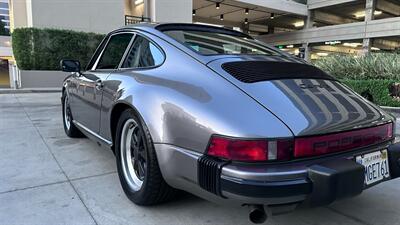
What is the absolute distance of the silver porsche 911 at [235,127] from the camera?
1890mm

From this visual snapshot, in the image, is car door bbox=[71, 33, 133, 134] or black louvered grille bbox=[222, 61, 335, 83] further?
car door bbox=[71, 33, 133, 134]

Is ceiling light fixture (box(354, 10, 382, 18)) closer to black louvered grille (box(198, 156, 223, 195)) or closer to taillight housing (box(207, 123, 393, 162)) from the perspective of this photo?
taillight housing (box(207, 123, 393, 162))

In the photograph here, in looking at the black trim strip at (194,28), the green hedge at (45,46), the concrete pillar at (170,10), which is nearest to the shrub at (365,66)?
the black trim strip at (194,28)

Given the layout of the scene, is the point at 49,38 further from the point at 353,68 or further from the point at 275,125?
the point at 275,125

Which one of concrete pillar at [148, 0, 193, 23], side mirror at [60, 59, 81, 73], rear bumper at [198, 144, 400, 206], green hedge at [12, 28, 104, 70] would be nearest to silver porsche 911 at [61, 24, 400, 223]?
rear bumper at [198, 144, 400, 206]

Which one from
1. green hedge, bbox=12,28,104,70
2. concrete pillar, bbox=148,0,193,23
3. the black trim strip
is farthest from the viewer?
concrete pillar, bbox=148,0,193,23

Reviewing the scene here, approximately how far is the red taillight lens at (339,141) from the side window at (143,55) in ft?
4.20

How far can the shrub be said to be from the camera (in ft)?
26.8

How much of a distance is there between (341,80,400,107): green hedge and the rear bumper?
6732 millimetres

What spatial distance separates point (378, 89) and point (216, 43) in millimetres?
6341

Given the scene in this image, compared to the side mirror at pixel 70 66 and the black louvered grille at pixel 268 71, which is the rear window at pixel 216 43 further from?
the side mirror at pixel 70 66

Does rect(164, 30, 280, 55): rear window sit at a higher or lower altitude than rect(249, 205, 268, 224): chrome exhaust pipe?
higher

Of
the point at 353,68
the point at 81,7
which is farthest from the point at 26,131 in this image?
the point at 81,7

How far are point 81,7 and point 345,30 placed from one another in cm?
2069
